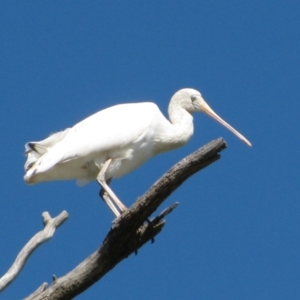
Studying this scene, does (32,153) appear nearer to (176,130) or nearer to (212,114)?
(176,130)

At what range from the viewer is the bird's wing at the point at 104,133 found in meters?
11.1

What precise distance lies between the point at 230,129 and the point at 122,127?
2.09m

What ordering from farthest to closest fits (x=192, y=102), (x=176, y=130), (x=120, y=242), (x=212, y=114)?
(x=212, y=114) < (x=192, y=102) < (x=176, y=130) < (x=120, y=242)

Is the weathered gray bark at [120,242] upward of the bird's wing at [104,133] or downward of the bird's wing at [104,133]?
downward

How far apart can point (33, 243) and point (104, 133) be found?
6.14 ft

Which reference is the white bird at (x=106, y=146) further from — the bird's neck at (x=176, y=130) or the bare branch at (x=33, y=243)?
the bare branch at (x=33, y=243)

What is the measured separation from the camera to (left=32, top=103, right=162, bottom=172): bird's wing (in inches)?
437

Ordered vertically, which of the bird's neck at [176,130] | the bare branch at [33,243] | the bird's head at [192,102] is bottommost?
the bare branch at [33,243]

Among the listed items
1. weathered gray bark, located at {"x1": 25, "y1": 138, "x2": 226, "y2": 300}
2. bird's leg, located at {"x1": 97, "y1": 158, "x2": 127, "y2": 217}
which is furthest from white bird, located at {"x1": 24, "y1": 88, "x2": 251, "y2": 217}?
weathered gray bark, located at {"x1": 25, "y1": 138, "x2": 226, "y2": 300}

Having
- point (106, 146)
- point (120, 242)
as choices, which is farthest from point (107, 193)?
point (120, 242)

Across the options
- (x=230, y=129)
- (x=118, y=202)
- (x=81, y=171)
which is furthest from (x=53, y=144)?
(x=230, y=129)

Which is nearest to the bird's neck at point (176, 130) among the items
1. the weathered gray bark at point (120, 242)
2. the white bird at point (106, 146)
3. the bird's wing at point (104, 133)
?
the white bird at point (106, 146)

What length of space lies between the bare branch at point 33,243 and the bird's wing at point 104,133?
67cm

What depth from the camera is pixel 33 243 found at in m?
10.5
